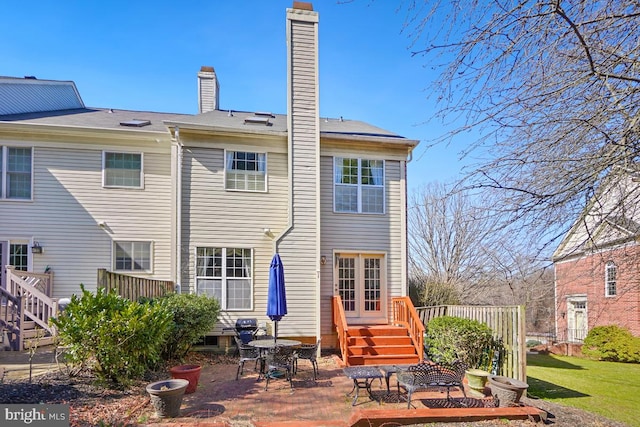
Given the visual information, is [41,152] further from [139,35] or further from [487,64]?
[487,64]

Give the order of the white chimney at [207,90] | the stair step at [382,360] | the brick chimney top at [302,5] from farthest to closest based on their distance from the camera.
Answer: the white chimney at [207,90] → the brick chimney top at [302,5] → the stair step at [382,360]

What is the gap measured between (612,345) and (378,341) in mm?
11951

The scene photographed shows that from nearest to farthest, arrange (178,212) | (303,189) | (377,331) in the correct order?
(377,331)
(178,212)
(303,189)

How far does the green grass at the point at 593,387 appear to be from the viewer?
7713 mm

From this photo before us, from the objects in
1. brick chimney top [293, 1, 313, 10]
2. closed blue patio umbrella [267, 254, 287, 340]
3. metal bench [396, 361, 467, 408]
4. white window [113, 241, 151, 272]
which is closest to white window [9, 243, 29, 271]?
white window [113, 241, 151, 272]

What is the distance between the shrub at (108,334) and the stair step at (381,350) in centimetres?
472

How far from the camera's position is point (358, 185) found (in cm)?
1197

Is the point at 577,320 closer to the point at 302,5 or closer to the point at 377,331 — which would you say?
the point at 377,331

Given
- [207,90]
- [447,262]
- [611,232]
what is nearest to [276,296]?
[611,232]

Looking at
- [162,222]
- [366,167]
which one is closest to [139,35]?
[162,222]

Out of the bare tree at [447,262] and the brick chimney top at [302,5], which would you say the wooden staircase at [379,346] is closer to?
the bare tree at [447,262]

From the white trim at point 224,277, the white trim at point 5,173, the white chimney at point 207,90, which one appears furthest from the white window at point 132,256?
the white chimney at point 207,90

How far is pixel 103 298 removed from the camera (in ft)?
21.4

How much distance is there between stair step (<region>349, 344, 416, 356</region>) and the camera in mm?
9664
